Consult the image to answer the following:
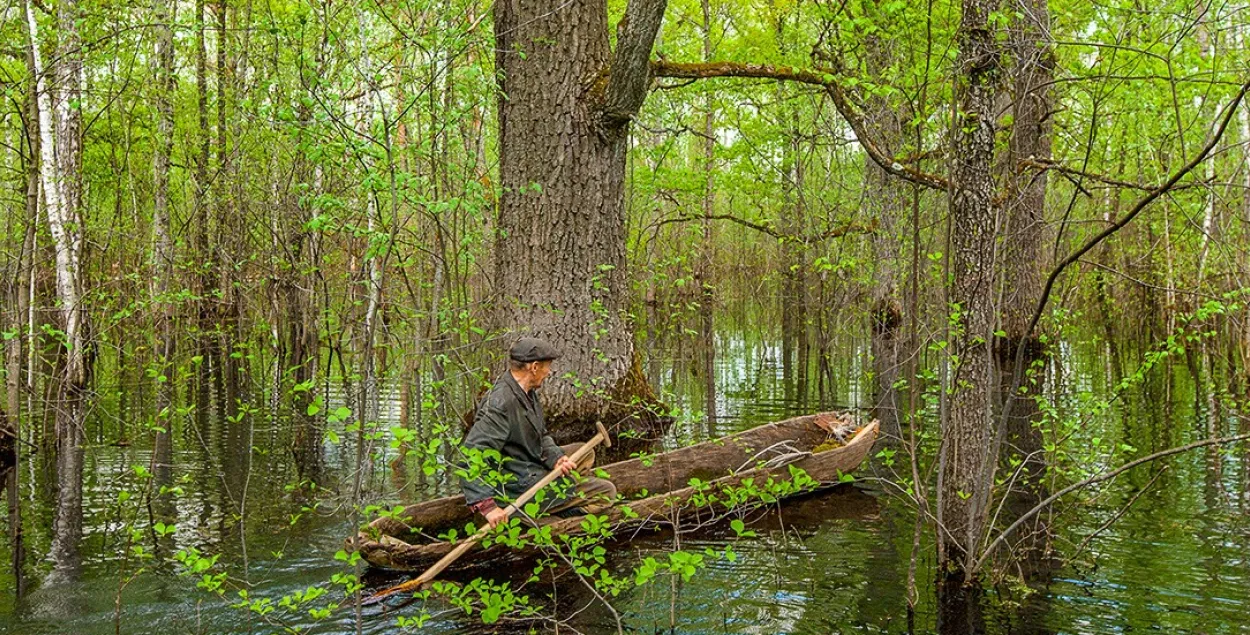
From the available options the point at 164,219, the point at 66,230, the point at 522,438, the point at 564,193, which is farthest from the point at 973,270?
the point at 164,219

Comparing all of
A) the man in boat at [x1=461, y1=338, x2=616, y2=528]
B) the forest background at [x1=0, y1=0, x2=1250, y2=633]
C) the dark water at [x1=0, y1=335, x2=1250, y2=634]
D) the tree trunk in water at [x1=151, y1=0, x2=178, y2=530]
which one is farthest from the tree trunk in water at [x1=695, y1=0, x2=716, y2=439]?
the tree trunk in water at [x1=151, y1=0, x2=178, y2=530]

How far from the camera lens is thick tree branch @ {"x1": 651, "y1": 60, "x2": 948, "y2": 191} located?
761cm

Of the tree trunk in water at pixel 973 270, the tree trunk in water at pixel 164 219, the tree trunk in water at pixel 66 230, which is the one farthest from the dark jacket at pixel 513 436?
the tree trunk in water at pixel 164 219

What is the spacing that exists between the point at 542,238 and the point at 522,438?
325 centimetres

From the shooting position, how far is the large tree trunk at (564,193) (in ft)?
30.4

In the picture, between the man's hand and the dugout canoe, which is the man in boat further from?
the dugout canoe

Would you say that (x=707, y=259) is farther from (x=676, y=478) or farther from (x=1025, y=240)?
(x=676, y=478)

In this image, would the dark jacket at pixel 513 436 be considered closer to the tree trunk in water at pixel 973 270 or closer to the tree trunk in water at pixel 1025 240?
the tree trunk in water at pixel 973 270

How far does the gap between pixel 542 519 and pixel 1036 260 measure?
1226 cm

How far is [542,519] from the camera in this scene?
259 inches

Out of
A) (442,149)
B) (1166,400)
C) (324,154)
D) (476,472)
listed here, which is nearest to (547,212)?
(442,149)

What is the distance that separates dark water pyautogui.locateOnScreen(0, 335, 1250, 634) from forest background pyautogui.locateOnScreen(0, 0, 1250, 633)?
121 millimetres

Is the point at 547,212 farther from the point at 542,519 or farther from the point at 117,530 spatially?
the point at 117,530

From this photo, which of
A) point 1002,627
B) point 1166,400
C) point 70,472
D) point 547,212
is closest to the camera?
point 1002,627
